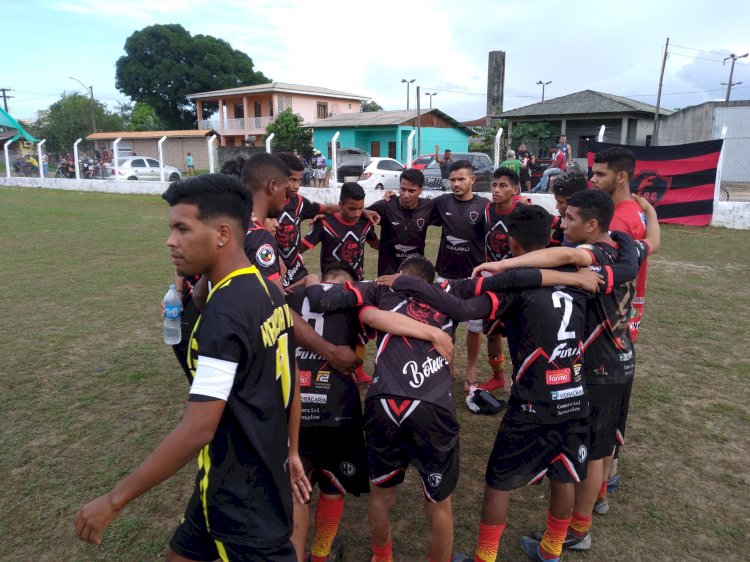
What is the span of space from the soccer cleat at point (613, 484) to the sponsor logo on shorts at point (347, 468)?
6.50 feet

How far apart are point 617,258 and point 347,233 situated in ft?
9.61

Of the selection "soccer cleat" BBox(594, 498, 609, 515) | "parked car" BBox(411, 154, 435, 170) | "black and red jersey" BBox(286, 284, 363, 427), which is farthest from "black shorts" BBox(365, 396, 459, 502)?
"parked car" BBox(411, 154, 435, 170)

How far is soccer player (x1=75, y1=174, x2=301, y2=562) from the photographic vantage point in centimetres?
187

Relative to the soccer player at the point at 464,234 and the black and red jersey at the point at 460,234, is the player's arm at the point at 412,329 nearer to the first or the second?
the soccer player at the point at 464,234

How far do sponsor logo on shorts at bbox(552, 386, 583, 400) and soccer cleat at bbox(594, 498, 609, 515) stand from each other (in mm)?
1110

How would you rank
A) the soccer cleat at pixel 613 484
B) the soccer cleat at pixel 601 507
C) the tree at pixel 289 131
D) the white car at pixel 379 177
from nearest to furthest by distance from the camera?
the soccer cleat at pixel 601 507
the soccer cleat at pixel 613 484
the white car at pixel 379 177
the tree at pixel 289 131

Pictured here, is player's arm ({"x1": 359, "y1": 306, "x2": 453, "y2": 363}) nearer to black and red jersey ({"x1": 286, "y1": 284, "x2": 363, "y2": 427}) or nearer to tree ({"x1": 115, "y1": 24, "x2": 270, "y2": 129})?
black and red jersey ({"x1": 286, "y1": 284, "x2": 363, "y2": 427})

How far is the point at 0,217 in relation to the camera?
56.6ft

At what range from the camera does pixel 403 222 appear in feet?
19.1

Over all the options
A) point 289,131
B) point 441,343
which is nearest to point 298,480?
point 441,343

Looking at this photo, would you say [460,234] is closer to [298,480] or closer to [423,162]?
[298,480]

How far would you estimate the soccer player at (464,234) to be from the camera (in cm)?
564

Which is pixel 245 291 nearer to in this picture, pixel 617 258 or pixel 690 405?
pixel 617 258

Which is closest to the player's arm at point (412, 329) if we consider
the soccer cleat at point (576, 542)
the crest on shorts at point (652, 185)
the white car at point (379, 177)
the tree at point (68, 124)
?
the soccer cleat at point (576, 542)
